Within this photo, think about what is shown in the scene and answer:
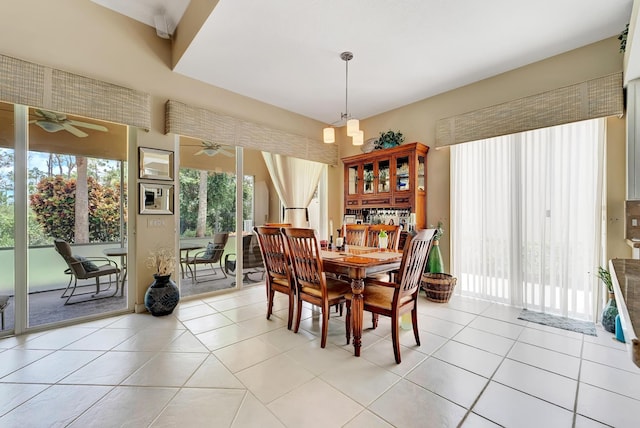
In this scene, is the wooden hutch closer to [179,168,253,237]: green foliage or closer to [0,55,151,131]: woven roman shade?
[179,168,253,237]: green foliage

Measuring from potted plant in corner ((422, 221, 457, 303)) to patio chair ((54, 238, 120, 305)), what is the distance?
3.70m

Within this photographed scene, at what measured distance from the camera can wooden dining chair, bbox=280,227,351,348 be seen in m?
2.22

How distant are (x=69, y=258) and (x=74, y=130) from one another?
1368 millimetres

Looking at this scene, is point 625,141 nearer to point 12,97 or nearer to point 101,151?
point 101,151

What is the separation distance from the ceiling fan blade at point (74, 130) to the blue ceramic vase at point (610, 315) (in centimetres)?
555

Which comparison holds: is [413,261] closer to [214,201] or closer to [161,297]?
[161,297]

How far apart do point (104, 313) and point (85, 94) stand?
2.30 meters

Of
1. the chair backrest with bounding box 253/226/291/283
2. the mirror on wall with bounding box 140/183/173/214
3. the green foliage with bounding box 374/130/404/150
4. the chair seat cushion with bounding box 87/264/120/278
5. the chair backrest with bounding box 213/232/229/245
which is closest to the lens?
the chair backrest with bounding box 253/226/291/283

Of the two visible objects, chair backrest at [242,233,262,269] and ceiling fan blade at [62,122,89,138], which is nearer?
ceiling fan blade at [62,122,89,138]

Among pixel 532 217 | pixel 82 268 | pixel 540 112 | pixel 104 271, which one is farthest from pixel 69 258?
pixel 540 112

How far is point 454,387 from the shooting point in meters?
1.74

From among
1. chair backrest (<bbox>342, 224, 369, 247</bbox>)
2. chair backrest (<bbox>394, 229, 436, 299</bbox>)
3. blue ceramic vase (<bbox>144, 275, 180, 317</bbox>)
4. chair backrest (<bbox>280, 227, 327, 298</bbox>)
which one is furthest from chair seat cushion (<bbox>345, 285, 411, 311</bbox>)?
blue ceramic vase (<bbox>144, 275, 180, 317</bbox>)

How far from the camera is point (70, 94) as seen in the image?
8.57ft

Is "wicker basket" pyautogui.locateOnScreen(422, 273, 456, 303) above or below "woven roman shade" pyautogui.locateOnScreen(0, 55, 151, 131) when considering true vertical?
below
